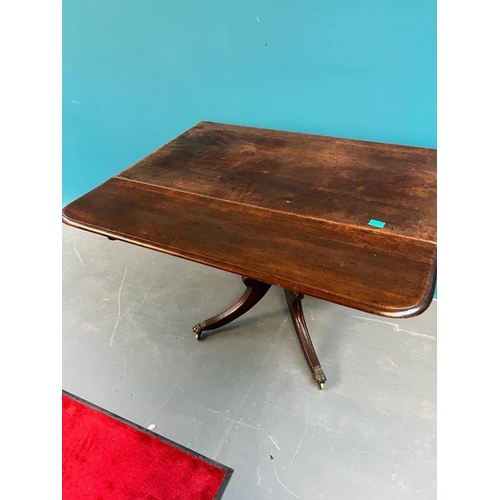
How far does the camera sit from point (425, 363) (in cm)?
154

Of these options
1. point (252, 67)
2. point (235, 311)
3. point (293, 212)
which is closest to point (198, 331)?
point (235, 311)

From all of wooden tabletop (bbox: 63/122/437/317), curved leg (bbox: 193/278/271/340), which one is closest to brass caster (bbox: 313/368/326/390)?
curved leg (bbox: 193/278/271/340)

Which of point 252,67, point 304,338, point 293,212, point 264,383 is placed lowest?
point 264,383

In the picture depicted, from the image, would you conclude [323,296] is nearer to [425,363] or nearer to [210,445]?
[210,445]

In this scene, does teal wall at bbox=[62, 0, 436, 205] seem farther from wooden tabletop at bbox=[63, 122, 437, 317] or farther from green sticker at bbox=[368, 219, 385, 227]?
green sticker at bbox=[368, 219, 385, 227]

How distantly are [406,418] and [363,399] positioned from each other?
146 millimetres

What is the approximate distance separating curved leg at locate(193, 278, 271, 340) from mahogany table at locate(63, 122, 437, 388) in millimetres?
327

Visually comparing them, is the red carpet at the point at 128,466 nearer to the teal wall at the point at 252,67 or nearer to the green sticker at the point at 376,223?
the green sticker at the point at 376,223

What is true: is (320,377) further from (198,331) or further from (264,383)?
(198,331)

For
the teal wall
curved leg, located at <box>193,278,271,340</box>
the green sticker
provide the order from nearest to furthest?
1. the green sticker
2. the teal wall
3. curved leg, located at <box>193,278,271,340</box>

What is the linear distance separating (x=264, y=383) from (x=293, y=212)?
749 mm

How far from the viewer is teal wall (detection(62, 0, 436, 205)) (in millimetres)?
1362

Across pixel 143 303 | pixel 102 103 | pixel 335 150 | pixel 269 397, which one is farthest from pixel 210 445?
pixel 102 103

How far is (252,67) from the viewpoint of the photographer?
1599 millimetres
